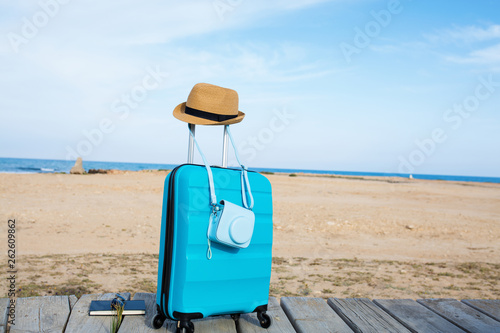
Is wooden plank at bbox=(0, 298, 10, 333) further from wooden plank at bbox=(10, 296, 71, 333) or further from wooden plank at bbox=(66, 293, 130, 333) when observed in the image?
wooden plank at bbox=(66, 293, 130, 333)

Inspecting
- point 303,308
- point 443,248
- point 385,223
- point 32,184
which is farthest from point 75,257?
point 32,184

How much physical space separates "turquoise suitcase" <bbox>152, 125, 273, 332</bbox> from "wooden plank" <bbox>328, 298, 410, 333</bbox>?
1.79 feet

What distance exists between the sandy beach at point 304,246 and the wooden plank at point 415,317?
6.80ft

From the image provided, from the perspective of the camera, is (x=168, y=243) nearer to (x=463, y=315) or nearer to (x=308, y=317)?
(x=308, y=317)

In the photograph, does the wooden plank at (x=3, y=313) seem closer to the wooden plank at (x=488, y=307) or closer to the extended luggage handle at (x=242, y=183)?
the extended luggage handle at (x=242, y=183)

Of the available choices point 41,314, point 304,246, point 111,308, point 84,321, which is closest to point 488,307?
point 111,308

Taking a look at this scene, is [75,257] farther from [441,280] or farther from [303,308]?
[441,280]

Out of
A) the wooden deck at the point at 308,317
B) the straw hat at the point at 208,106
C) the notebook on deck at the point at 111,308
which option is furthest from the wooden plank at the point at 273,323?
the straw hat at the point at 208,106

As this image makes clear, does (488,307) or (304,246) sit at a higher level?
(488,307)

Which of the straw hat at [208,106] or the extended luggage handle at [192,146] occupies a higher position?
the straw hat at [208,106]

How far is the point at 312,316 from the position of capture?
2.79 m

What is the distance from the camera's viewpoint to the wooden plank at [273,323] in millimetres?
2611

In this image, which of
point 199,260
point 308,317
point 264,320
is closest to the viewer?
point 199,260

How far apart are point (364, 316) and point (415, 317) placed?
0.35 m
